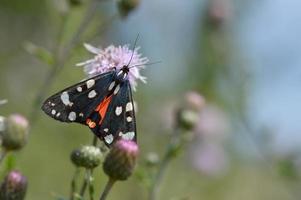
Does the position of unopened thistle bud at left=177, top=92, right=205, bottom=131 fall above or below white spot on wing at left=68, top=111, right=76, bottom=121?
above

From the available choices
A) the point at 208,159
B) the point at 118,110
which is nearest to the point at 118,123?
the point at 118,110

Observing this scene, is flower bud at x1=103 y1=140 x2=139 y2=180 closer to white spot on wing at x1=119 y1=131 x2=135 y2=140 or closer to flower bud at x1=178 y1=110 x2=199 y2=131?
white spot on wing at x1=119 y1=131 x2=135 y2=140

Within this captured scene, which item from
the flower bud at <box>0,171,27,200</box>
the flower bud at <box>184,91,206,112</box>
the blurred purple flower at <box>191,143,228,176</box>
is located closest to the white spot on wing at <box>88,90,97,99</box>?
the flower bud at <box>0,171,27,200</box>

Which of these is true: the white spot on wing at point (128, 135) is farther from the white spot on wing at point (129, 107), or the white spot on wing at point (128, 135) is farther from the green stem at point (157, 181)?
the green stem at point (157, 181)

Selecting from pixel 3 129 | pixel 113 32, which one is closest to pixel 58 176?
pixel 113 32

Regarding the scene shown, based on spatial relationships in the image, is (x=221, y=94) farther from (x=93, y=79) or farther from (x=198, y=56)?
(x=93, y=79)

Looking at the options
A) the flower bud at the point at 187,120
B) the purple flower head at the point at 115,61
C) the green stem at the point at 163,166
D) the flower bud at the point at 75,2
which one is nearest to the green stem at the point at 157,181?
the green stem at the point at 163,166

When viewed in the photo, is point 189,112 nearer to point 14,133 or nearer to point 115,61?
point 115,61
